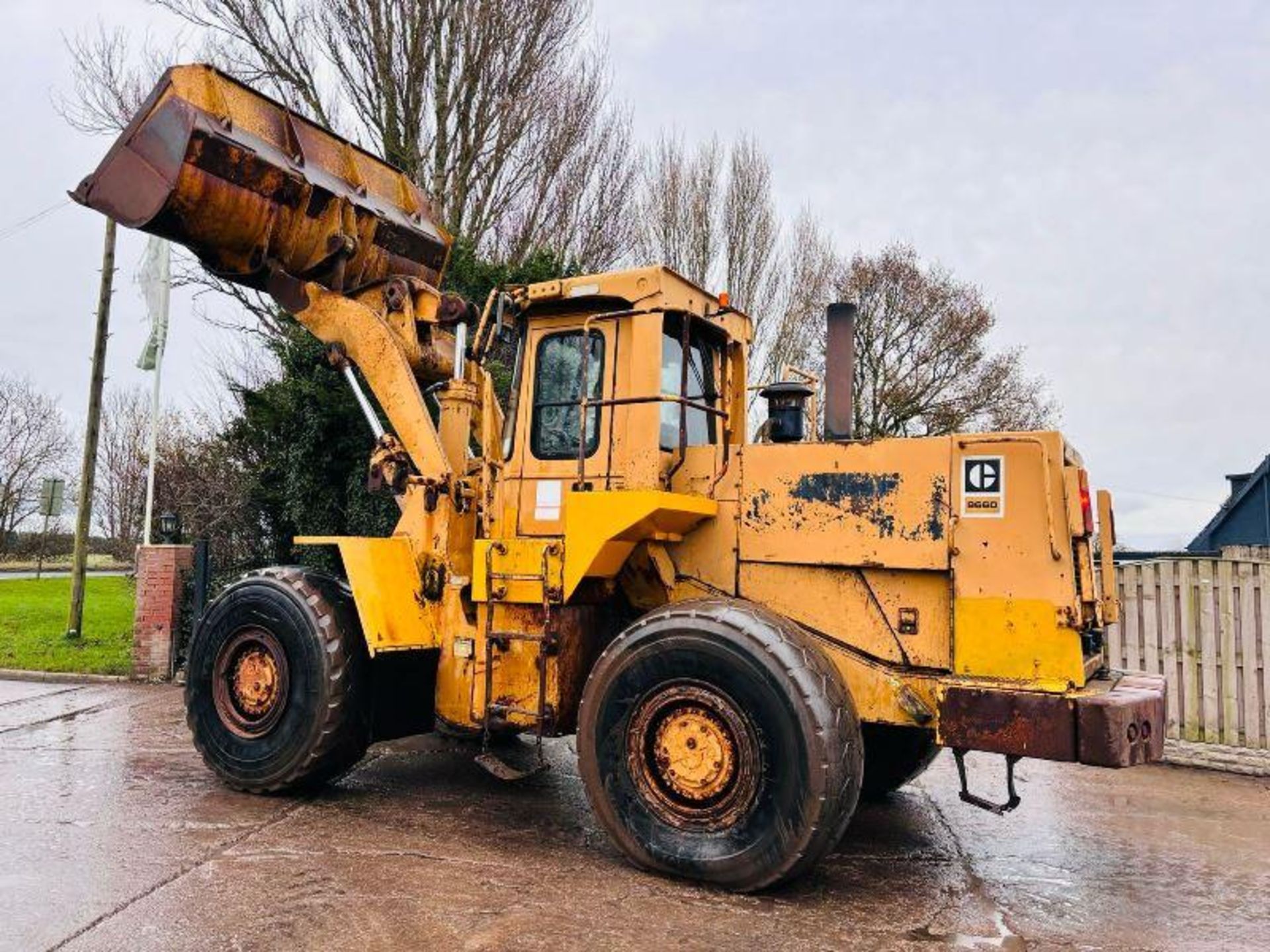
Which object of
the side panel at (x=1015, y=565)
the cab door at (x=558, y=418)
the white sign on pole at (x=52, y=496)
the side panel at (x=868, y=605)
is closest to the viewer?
the side panel at (x=1015, y=565)

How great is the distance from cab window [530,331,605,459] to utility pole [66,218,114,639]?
9.58 meters

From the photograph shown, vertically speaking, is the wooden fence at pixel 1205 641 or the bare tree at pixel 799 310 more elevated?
the bare tree at pixel 799 310

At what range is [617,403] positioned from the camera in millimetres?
5293

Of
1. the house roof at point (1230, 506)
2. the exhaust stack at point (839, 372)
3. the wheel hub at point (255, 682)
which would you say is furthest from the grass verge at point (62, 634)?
the house roof at point (1230, 506)

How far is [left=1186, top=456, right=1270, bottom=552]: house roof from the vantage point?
68.7 feet

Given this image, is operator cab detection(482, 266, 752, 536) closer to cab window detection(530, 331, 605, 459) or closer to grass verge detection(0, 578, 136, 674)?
cab window detection(530, 331, 605, 459)

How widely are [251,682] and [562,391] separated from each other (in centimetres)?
261

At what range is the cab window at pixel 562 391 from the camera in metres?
5.59

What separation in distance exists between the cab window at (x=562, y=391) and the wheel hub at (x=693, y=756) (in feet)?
5.25

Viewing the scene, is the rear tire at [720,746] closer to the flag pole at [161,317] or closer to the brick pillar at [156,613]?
the brick pillar at [156,613]

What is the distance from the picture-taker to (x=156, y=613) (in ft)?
34.2

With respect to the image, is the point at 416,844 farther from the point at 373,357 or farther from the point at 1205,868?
the point at 1205,868

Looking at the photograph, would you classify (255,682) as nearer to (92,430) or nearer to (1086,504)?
(1086,504)

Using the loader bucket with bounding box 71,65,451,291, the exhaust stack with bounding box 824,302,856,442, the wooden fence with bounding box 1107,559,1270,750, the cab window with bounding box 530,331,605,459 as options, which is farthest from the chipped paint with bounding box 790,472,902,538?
the wooden fence with bounding box 1107,559,1270,750
